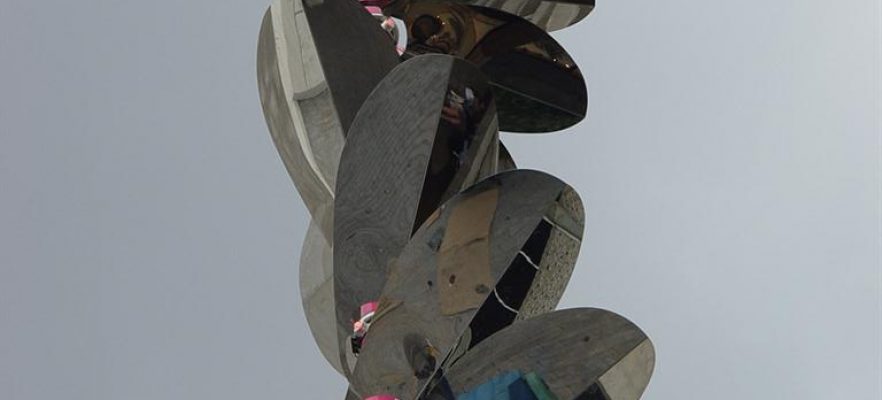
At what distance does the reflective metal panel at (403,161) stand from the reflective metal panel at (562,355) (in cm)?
26

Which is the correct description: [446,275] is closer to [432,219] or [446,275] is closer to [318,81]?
[432,219]

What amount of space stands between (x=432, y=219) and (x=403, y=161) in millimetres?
200

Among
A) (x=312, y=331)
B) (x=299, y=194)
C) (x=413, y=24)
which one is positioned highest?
(x=413, y=24)

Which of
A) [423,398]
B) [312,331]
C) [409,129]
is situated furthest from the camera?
[312,331]

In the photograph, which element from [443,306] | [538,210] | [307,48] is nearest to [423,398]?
[443,306]

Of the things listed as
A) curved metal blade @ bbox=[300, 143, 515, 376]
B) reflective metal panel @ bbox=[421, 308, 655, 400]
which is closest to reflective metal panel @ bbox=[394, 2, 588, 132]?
curved metal blade @ bbox=[300, 143, 515, 376]

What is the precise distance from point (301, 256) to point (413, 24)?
0.61 m

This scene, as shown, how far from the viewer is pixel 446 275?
10.3 feet

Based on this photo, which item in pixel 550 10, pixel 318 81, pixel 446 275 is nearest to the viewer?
pixel 446 275

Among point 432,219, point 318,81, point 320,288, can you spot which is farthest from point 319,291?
point 432,219

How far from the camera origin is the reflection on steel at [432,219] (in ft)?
10.3

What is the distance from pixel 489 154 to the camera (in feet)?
11.3

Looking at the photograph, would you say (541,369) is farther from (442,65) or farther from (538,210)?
(442,65)

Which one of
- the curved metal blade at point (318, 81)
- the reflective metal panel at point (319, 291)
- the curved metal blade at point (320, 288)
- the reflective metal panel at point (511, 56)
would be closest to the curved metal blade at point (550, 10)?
the reflective metal panel at point (511, 56)
